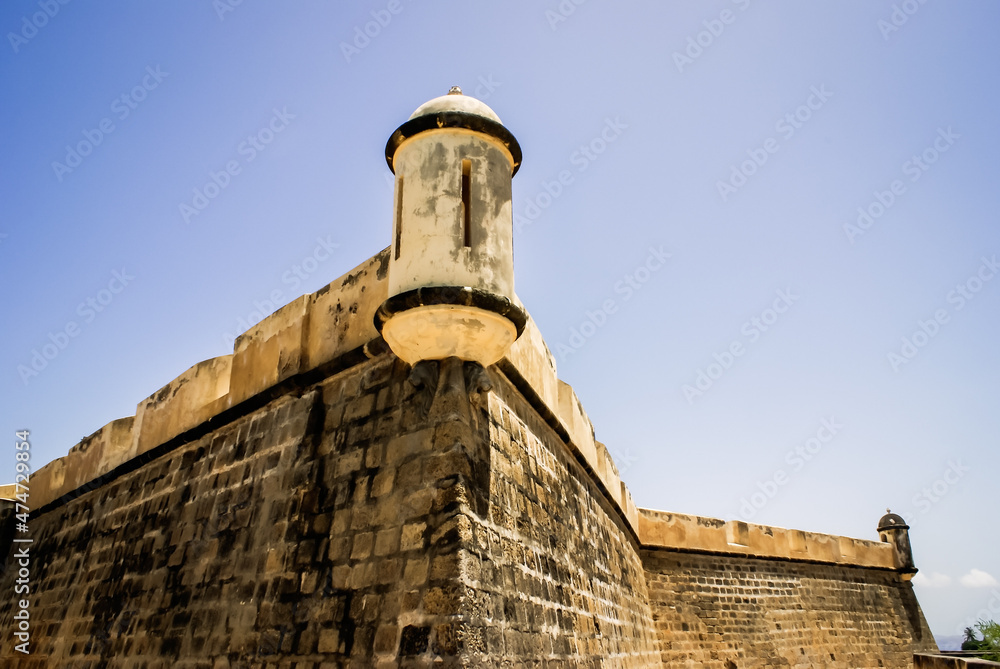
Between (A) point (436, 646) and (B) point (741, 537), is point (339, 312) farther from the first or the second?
(B) point (741, 537)

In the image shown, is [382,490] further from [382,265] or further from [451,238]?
[382,265]

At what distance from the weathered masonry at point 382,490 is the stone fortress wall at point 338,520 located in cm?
2

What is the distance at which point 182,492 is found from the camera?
5555 millimetres

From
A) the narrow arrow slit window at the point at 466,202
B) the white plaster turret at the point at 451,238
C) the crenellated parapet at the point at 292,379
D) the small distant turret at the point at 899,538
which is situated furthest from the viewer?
the small distant turret at the point at 899,538

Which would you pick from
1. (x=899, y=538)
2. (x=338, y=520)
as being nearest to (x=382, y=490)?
(x=338, y=520)

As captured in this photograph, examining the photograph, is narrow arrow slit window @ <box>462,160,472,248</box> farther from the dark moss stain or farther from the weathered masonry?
the dark moss stain

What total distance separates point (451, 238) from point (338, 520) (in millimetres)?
1713

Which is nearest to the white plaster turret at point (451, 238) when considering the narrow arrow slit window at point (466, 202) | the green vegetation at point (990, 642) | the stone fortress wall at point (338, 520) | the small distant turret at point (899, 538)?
the narrow arrow slit window at point (466, 202)

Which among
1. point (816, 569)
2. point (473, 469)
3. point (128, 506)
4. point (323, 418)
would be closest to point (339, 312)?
point (323, 418)

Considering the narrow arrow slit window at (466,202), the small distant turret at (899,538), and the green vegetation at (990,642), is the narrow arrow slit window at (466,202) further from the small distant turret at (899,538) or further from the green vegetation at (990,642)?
the green vegetation at (990,642)

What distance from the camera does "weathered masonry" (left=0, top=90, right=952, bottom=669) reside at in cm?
337

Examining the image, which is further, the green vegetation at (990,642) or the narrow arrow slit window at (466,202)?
the green vegetation at (990,642)

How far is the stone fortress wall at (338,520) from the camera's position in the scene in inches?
131

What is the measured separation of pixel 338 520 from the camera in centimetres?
379
